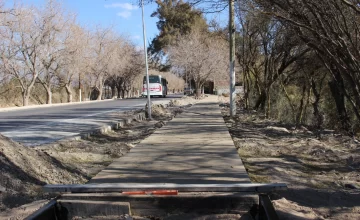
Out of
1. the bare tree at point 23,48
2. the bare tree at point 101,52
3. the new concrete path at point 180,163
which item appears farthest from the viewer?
the bare tree at point 101,52

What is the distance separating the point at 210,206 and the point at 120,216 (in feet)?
3.47

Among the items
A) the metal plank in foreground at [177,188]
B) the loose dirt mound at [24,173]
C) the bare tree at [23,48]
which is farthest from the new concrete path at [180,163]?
the bare tree at [23,48]

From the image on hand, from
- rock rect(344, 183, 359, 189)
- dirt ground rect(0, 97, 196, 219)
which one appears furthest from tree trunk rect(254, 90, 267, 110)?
rock rect(344, 183, 359, 189)

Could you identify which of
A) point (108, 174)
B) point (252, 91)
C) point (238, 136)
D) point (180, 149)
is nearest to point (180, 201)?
point (108, 174)

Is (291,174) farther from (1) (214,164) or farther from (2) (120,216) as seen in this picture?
(2) (120,216)

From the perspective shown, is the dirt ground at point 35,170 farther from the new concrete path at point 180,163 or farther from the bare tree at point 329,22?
the bare tree at point 329,22

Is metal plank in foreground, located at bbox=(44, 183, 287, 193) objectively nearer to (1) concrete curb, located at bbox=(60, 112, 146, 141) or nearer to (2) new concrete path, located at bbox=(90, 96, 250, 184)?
(2) new concrete path, located at bbox=(90, 96, 250, 184)

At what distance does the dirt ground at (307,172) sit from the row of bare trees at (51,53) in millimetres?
26432

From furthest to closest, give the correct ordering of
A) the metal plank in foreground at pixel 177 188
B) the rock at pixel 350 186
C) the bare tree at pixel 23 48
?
the bare tree at pixel 23 48 < the rock at pixel 350 186 < the metal plank in foreground at pixel 177 188

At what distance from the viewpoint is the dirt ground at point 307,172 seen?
16.3 feet

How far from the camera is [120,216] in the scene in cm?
449

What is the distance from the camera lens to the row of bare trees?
126 ft

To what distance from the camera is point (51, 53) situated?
4241cm

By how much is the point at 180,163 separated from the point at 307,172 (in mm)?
2526
